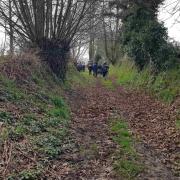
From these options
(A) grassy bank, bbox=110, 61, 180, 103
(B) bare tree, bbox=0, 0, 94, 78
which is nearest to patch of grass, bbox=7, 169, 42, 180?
(A) grassy bank, bbox=110, 61, 180, 103

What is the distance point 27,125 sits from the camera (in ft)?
33.8

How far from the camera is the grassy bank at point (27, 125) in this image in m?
7.48

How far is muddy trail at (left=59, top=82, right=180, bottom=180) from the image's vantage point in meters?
7.99

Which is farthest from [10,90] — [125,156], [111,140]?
[125,156]

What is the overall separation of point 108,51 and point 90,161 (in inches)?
1984

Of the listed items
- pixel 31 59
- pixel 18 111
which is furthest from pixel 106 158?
pixel 31 59

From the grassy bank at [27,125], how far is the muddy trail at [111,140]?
42cm

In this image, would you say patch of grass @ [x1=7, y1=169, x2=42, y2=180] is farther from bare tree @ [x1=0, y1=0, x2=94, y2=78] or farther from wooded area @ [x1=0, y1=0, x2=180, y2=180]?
bare tree @ [x1=0, y1=0, x2=94, y2=78]

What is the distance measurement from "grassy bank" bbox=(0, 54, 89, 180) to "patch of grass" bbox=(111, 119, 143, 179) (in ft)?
4.48

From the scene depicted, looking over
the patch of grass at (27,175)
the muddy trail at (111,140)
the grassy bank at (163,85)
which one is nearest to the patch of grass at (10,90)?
the muddy trail at (111,140)

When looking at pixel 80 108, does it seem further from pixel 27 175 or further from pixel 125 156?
pixel 27 175

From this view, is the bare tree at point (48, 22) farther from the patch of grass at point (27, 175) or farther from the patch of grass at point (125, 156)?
the patch of grass at point (27, 175)

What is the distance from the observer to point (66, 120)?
12461mm

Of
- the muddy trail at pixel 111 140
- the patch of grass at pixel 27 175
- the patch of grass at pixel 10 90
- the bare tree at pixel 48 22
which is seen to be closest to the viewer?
the patch of grass at pixel 27 175
